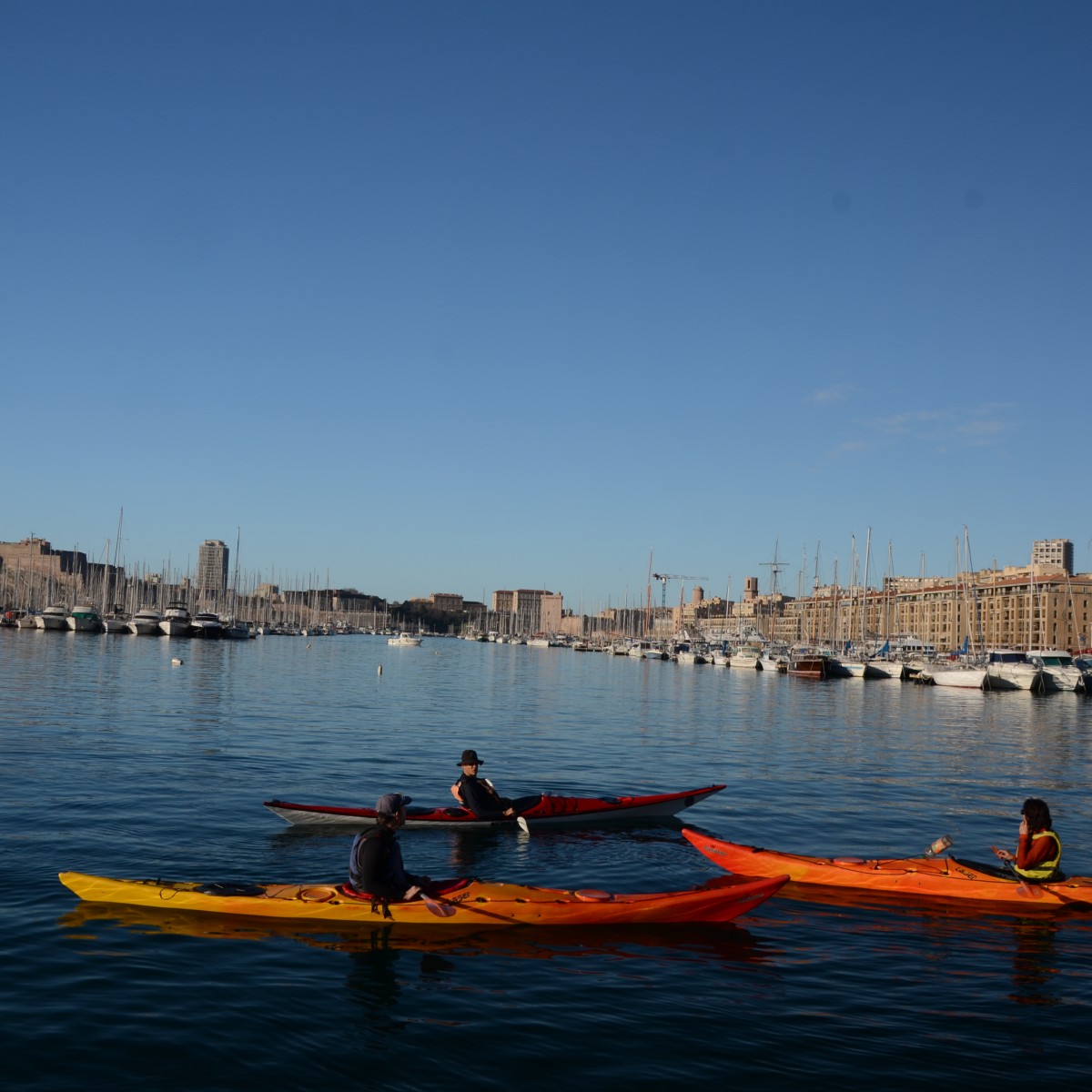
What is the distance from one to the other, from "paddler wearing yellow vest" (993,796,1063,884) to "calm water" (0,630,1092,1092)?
68 centimetres

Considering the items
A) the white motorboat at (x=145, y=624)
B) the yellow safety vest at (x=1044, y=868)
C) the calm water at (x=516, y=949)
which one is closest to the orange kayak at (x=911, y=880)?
the yellow safety vest at (x=1044, y=868)

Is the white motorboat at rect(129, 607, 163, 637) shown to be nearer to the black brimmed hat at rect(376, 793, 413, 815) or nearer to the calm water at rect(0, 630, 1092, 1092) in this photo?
the calm water at rect(0, 630, 1092, 1092)

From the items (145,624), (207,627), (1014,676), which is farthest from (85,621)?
(1014,676)

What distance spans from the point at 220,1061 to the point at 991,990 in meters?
8.01

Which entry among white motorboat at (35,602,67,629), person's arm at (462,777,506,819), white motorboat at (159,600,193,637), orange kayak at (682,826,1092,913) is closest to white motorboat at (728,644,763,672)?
white motorboat at (159,600,193,637)

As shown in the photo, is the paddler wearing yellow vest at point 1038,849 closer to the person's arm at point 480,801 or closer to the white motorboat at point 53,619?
the person's arm at point 480,801

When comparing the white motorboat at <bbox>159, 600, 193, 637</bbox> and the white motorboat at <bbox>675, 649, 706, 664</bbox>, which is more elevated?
the white motorboat at <bbox>159, 600, 193, 637</bbox>

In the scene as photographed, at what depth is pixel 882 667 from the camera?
8269cm

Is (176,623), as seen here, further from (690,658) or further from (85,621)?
(690,658)

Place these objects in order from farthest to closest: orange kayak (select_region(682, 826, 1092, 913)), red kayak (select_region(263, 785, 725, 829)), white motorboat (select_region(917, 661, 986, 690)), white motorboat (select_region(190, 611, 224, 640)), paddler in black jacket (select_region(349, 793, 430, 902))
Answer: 1. white motorboat (select_region(190, 611, 224, 640))
2. white motorboat (select_region(917, 661, 986, 690))
3. red kayak (select_region(263, 785, 725, 829))
4. orange kayak (select_region(682, 826, 1092, 913))
5. paddler in black jacket (select_region(349, 793, 430, 902))

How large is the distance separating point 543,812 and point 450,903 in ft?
20.9

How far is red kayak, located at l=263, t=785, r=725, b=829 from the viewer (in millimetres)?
17266

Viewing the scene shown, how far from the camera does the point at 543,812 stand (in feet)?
59.7

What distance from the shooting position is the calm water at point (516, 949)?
8734 mm
